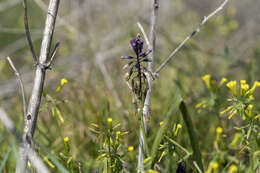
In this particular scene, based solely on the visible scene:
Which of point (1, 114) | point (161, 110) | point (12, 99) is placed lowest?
point (1, 114)

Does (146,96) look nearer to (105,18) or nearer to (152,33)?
(152,33)

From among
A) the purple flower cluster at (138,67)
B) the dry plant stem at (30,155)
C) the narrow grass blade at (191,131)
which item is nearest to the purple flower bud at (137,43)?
the purple flower cluster at (138,67)

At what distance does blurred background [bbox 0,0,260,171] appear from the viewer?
183 centimetres

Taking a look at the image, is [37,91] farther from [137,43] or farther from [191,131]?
[191,131]

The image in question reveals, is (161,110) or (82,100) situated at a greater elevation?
(82,100)

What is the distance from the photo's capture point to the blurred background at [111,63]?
183 centimetres

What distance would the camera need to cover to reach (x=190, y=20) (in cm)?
472

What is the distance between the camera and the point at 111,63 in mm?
3719

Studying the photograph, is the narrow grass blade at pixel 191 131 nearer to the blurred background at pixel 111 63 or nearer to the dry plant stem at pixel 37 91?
the blurred background at pixel 111 63

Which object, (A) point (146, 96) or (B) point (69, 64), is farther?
(B) point (69, 64)

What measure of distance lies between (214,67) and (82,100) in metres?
1.64

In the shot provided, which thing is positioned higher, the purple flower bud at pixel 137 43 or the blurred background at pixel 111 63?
the blurred background at pixel 111 63

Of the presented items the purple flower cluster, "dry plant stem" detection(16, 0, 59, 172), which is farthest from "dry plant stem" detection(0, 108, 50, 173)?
the purple flower cluster

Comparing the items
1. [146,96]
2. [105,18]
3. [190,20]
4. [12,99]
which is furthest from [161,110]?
[105,18]
